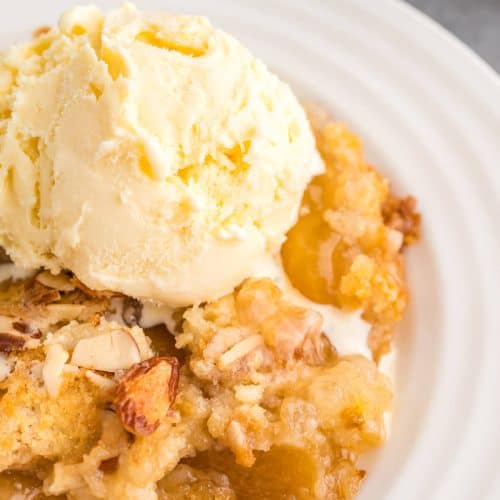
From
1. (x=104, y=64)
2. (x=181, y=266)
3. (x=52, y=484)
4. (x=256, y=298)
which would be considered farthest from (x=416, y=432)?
(x=104, y=64)

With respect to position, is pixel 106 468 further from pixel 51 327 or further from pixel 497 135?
pixel 497 135

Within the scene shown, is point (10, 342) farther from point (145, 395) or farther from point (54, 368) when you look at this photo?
Answer: point (145, 395)

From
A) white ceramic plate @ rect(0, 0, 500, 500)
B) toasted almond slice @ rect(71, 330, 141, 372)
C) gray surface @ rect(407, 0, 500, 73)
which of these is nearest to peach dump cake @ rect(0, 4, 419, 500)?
toasted almond slice @ rect(71, 330, 141, 372)

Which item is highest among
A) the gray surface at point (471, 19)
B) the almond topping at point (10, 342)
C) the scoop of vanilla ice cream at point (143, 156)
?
the gray surface at point (471, 19)

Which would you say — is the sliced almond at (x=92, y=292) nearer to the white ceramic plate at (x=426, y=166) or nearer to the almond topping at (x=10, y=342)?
the almond topping at (x=10, y=342)

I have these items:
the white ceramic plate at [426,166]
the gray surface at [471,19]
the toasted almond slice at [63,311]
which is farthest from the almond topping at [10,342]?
the gray surface at [471,19]

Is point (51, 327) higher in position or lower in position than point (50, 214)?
lower

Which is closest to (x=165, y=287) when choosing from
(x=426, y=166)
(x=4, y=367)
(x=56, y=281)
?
(x=56, y=281)

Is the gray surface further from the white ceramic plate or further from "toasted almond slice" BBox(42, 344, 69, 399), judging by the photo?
"toasted almond slice" BBox(42, 344, 69, 399)
